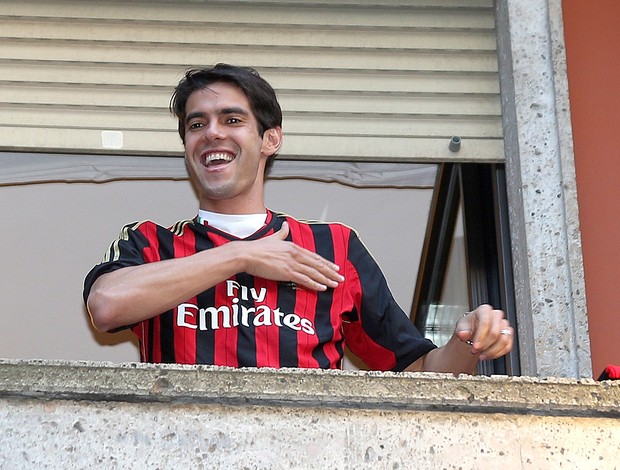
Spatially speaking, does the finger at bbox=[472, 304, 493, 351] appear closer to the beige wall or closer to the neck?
the neck

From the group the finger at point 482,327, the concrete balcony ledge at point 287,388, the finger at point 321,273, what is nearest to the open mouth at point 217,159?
the finger at point 321,273

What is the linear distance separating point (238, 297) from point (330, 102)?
1.29 metres

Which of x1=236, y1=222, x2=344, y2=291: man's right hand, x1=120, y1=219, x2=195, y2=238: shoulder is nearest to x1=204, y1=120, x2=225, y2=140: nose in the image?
x1=120, y1=219, x2=195, y2=238: shoulder

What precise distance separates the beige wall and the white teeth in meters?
0.98

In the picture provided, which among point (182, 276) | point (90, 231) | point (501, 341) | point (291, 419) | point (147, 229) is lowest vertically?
point (291, 419)

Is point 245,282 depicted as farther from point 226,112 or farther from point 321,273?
point 226,112

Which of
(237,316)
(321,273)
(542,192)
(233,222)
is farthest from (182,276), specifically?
(542,192)

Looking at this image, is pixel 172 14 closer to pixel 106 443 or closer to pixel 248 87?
pixel 248 87

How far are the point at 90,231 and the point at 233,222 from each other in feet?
4.03

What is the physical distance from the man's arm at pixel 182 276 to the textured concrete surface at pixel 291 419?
1.45 ft

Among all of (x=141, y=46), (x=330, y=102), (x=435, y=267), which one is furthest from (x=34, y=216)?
(x=435, y=267)

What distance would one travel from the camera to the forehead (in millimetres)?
3453

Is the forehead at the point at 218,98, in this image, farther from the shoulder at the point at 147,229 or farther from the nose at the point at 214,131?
the shoulder at the point at 147,229

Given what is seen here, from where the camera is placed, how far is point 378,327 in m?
3.30
